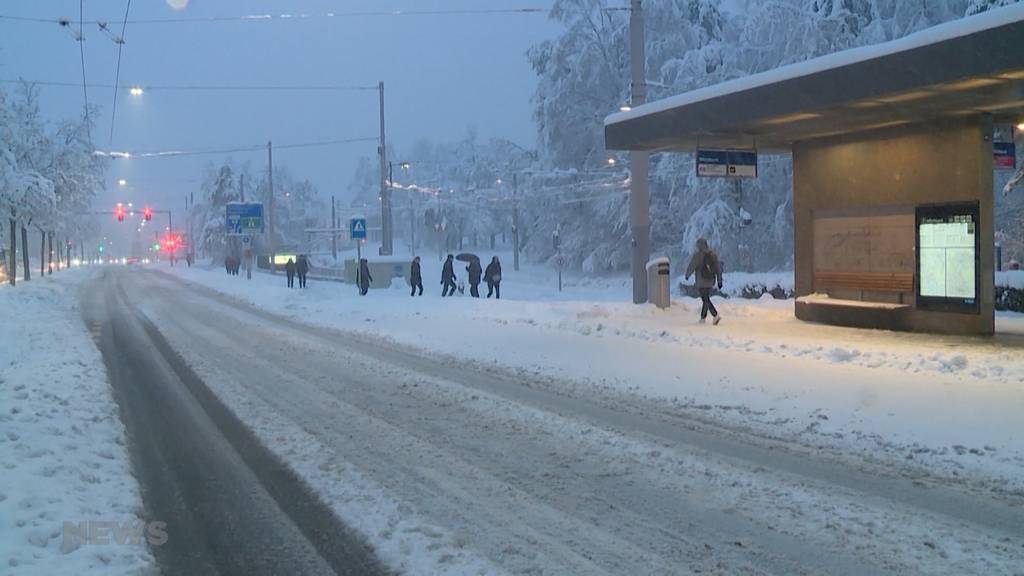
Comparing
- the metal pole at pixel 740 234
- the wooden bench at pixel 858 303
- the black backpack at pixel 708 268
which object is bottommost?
the wooden bench at pixel 858 303

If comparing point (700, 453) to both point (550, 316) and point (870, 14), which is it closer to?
point (550, 316)

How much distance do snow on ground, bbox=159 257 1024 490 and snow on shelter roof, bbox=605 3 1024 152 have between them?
381cm

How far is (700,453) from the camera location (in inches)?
310

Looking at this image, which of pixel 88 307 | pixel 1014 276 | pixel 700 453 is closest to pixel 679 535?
pixel 700 453

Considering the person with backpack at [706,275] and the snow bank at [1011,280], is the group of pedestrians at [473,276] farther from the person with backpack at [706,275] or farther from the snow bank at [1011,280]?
the snow bank at [1011,280]

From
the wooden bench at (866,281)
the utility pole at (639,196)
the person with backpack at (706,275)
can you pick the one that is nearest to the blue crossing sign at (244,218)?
the utility pole at (639,196)

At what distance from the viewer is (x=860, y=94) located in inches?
518

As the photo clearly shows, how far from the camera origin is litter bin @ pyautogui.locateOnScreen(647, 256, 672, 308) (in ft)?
65.7

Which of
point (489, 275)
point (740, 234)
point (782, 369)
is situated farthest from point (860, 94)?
point (740, 234)

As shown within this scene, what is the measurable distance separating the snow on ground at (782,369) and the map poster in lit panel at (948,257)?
0.80m

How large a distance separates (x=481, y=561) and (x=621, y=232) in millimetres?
43672

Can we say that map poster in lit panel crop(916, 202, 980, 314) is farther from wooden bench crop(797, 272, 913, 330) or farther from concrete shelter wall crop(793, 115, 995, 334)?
wooden bench crop(797, 272, 913, 330)

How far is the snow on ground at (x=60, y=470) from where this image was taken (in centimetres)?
522

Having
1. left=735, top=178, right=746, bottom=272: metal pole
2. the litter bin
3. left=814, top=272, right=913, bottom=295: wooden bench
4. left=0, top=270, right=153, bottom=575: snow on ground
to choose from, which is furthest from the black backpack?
left=735, top=178, right=746, bottom=272: metal pole
